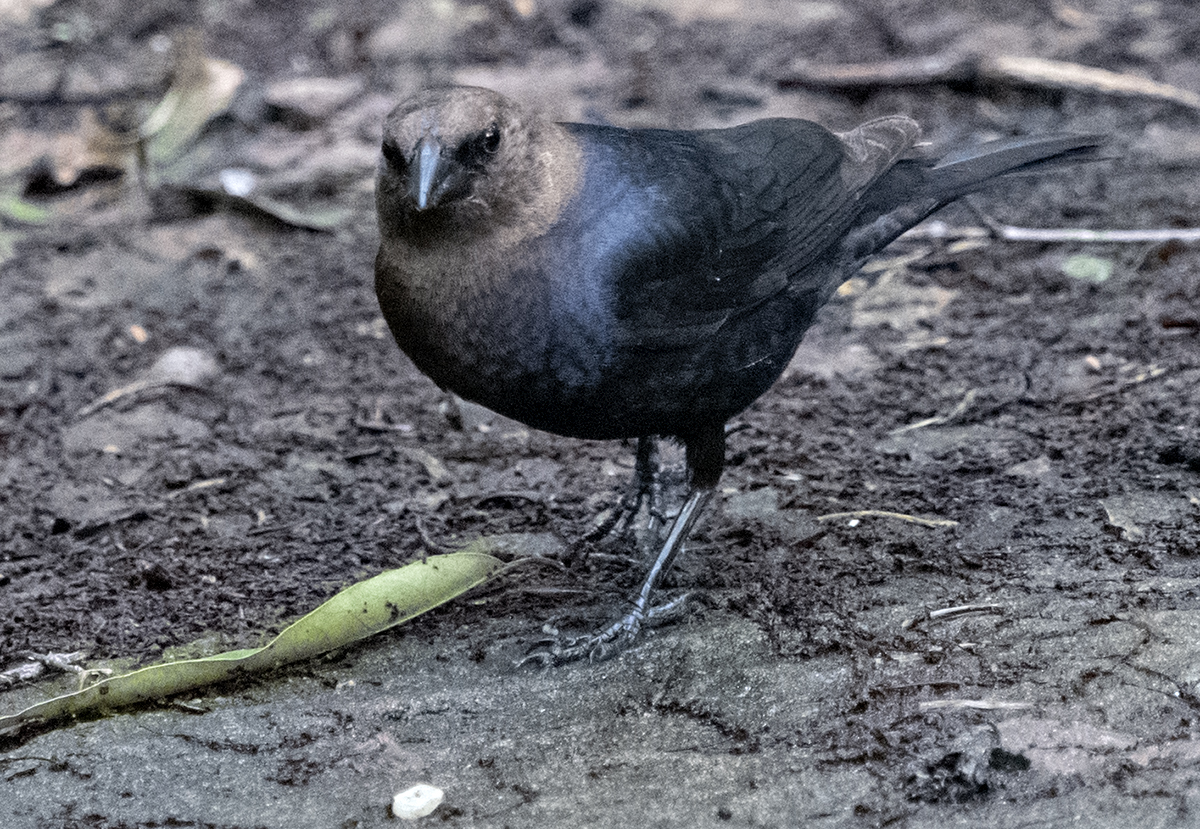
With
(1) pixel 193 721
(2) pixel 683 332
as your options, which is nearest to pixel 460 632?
(1) pixel 193 721

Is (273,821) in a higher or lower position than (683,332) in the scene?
lower

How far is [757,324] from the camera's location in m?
3.21

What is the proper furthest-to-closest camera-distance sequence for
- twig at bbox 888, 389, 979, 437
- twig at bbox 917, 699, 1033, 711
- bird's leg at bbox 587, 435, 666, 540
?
twig at bbox 888, 389, 979, 437
bird's leg at bbox 587, 435, 666, 540
twig at bbox 917, 699, 1033, 711

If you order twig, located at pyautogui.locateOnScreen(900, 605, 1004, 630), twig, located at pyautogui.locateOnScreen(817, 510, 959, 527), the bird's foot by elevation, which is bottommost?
the bird's foot

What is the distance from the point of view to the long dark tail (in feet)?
11.5

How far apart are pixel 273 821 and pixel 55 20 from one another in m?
5.90

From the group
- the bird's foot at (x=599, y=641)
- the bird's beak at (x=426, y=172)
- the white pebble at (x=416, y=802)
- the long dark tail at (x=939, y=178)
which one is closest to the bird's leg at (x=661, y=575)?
the bird's foot at (x=599, y=641)

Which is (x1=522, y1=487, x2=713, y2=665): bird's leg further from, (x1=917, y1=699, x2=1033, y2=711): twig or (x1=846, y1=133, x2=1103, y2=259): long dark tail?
(x1=846, y1=133, x2=1103, y2=259): long dark tail

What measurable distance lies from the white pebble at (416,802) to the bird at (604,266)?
547 millimetres

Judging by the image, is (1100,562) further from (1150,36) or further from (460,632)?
(1150,36)

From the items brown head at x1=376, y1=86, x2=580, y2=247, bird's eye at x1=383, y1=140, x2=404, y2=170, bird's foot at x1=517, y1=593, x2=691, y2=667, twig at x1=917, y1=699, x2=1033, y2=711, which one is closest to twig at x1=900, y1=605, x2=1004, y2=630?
twig at x1=917, y1=699, x2=1033, y2=711

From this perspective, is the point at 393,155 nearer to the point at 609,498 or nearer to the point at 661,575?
the point at 661,575

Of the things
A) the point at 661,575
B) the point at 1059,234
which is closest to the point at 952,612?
the point at 661,575

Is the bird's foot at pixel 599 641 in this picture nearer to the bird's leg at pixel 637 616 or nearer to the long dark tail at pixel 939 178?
the bird's leg at pixel 637 616
